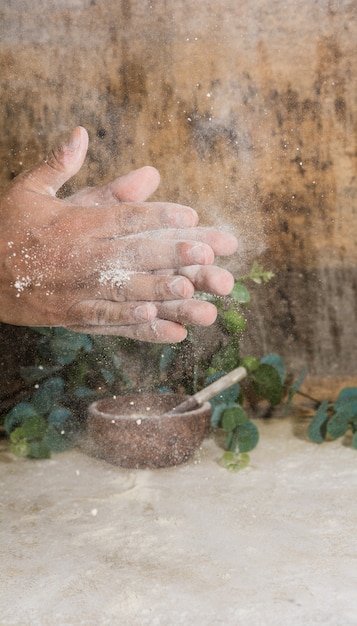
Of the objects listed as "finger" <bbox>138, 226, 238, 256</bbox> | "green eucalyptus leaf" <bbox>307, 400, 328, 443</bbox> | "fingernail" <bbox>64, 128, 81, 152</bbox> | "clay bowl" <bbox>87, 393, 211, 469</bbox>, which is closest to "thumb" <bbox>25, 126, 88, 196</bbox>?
"fingernail" <bbox>64, 128, 81, 152</bbox>

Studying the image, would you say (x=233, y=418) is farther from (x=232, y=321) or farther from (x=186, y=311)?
(x=186, y=311)

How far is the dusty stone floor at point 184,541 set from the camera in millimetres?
838

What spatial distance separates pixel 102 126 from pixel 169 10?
0.76ft

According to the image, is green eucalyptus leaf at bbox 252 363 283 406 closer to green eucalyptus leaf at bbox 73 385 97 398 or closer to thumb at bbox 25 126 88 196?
green eucalyptus leaf at bbox 73 385 97 398

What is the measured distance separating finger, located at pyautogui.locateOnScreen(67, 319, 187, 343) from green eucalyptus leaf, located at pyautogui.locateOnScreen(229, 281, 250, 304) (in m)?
0.41

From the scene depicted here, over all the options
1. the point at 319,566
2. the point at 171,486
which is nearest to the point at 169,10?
the point at 171,486

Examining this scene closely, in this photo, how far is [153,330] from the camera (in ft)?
3.41

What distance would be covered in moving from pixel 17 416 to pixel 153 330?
20.2 inches

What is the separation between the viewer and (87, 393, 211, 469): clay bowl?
1.28m

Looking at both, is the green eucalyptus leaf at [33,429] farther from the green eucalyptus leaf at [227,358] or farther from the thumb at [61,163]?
Result: the thumb at [61,163]

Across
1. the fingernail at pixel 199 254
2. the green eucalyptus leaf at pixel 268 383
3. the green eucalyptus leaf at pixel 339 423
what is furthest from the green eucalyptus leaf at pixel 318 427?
the fingernail at pixel 199 254

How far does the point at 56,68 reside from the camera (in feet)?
4.19

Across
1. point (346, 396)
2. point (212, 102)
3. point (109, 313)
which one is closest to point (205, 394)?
point (346, 396)

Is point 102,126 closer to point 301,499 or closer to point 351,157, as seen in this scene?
point 351,157
